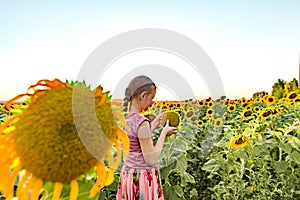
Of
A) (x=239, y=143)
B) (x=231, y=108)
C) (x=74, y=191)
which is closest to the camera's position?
(x=74, y=191)

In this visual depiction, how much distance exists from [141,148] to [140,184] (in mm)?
205

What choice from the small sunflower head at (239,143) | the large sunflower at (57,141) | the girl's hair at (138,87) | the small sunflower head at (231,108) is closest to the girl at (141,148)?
the girl's hair at (138,87)

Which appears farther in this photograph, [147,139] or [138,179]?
[138,179]

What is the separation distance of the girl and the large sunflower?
4.23ft

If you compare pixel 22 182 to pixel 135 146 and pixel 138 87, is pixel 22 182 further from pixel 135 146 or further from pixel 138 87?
pixel 135 146

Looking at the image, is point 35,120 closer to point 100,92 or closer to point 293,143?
point 100,92

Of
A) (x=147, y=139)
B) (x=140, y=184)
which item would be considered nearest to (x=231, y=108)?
(x=140, y=184)

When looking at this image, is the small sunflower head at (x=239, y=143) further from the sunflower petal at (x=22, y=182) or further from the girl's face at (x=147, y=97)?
the sunflower petal at (x=22, y=182)

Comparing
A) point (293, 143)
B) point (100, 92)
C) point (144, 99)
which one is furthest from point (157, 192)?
point (100, 92)

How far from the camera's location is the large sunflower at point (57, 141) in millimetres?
323

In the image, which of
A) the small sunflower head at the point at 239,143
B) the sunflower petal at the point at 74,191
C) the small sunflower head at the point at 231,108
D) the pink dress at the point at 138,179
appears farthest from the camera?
the small sunflower head at the point at 231,108

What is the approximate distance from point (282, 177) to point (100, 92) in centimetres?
275

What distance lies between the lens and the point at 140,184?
6.48ft

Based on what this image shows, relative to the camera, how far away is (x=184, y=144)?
10.5ft
